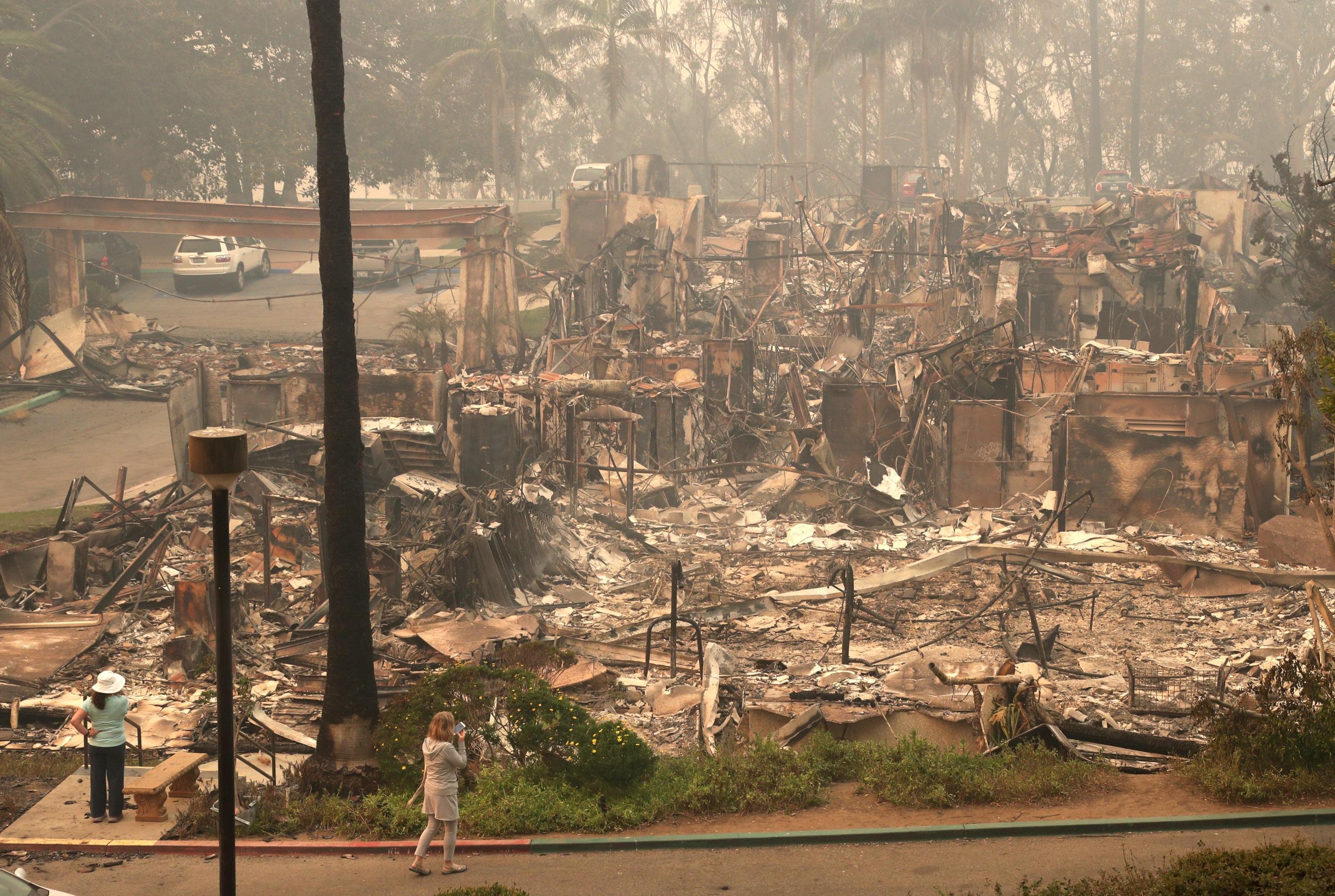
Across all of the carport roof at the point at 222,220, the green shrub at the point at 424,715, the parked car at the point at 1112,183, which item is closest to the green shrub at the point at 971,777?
the green shrub at the point at 424,715

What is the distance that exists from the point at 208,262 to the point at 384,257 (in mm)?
5754

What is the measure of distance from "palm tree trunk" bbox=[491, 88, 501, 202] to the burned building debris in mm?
23792

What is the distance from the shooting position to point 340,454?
973cm

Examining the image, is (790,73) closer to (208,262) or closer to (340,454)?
(208,262)

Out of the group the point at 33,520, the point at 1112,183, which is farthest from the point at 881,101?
the point at 33,520

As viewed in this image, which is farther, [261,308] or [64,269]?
[261,308]

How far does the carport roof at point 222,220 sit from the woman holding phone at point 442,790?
22.1 meters

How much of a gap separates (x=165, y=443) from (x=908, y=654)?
55.1 feet

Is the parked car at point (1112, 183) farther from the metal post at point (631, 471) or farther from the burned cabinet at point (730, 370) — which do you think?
the metal post at point (631, 471)

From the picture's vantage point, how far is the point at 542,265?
40344mm

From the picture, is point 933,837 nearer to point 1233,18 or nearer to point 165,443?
point 165,443

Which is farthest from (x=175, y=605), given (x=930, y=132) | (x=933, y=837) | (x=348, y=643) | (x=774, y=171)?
(x=930, y=132)

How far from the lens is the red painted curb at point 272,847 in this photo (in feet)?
28.3

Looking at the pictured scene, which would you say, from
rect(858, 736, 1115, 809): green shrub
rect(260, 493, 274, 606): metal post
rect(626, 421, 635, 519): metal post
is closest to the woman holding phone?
→ rect(858, 736, 1115, 809): green shrub
